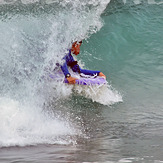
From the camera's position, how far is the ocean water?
412cm

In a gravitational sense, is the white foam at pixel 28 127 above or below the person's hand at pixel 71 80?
below

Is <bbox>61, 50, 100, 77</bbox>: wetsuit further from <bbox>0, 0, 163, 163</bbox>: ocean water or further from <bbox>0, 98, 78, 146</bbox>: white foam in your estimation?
<bbox>0, 98, 78, 146</bbox>: white foam

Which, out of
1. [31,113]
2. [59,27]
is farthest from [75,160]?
[59,27]

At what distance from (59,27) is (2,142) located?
4.01 metres

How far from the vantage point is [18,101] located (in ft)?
18.7

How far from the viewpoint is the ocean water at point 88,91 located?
162 inches

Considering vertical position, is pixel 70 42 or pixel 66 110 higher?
pixel 70 42

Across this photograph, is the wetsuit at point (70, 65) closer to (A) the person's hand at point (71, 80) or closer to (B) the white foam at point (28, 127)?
(A) the person's hand at point (71, 80)

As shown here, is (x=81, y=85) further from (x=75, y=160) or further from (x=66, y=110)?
(x=75, y=160)

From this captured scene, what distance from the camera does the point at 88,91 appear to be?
23.3ft

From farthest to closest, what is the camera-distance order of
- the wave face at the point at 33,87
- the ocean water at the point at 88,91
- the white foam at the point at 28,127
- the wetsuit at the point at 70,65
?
the wetsuit at the point at 70,65 → the wave face at the point at 33,87 → the white foam at the point at 28,127 → the ocean water at the point at 88,91

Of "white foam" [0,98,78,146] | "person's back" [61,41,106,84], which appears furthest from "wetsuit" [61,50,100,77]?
"white foam" [0,98,78,146]

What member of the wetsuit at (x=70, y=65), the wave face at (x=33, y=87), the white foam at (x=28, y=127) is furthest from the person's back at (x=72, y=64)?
the white foam at (x=28, y=127)

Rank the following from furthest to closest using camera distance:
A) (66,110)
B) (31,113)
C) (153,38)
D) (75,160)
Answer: (153,38)
(66,110)
(31,113)
(75,160)
